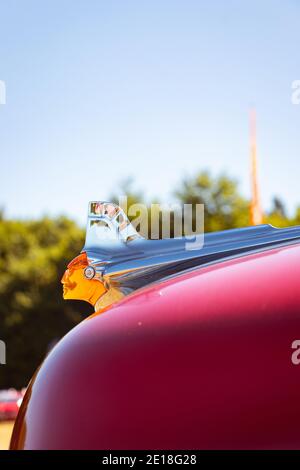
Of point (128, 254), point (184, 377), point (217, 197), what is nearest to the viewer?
point (184, 377)

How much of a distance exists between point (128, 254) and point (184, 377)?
1.81 ft

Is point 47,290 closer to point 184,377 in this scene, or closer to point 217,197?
point 217,197

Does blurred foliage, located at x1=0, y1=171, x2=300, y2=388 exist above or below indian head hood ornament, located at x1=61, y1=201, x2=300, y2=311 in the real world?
below

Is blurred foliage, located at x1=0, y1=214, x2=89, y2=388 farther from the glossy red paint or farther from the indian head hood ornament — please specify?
the glossy red paint

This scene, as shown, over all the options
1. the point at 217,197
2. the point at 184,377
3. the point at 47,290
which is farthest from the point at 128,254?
the point at 47,290

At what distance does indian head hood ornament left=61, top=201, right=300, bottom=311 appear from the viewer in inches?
74.2

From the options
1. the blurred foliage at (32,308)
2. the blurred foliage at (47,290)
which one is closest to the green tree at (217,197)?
the blurred foliage at (47,290)

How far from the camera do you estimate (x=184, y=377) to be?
1.44 m

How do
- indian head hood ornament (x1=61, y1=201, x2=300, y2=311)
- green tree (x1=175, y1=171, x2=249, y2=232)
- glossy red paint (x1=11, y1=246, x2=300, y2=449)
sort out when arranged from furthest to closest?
green tree (x1=175, y1=171, x2=249, y2=232)
indian head hood ornament (x1=61, y1=201, x2=300, y2=311)
glossy red paint (x1=11, y1=246, x2=300, y2=449)

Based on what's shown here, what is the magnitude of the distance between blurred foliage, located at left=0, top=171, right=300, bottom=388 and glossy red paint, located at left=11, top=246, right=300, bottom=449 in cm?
3296

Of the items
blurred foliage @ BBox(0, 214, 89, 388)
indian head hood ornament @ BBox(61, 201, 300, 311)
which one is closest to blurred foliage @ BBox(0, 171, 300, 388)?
blurred foliage @ BBox(0, 214, 89, 388)

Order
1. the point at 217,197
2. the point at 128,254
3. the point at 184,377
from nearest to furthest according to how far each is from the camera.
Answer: the point at 184,377
the point at 128,254
the point at 217,197
